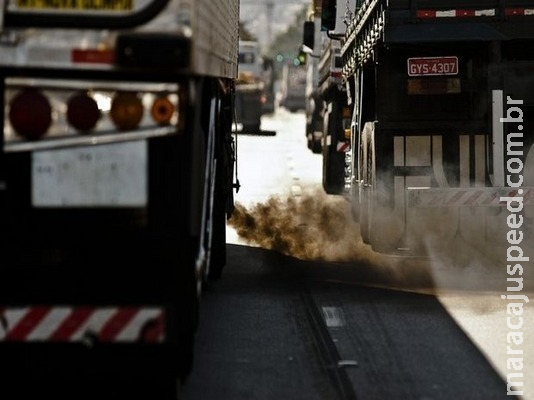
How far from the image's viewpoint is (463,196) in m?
13.4

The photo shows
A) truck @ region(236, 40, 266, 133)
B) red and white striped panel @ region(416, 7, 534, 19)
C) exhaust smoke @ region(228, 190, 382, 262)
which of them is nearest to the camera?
red and white striped panel @ region(416, 7, 534, 19)

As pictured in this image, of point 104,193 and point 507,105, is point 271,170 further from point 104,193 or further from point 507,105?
point 104,193

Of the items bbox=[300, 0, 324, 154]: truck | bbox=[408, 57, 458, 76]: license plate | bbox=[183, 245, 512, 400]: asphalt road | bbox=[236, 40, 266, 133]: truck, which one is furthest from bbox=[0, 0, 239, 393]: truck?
bbox=[236, 40, 266, 133]: truck

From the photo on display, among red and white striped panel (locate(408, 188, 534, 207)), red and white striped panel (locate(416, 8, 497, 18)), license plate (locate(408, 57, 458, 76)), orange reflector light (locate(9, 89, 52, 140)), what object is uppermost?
red and white striped panel (locate(416, 8, 497, 18))

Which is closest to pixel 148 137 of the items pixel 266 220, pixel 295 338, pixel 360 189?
pixel 295 338

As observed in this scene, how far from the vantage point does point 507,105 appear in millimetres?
13648

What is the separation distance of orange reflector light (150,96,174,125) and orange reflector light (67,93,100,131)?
0.26m

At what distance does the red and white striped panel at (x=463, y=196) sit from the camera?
1330 centimetres

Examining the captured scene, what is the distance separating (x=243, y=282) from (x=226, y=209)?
2.21ft

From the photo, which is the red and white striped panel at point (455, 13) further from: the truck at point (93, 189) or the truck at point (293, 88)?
the truck at point (293, 88)

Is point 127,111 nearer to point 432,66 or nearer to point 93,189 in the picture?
point 93,189

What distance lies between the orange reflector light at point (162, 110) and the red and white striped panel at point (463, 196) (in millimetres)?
6787

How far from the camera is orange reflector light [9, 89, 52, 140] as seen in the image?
6914mm

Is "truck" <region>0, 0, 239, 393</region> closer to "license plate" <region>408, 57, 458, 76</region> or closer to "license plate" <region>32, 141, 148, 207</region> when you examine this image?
"license plate" <region>32, 141, 148, 207</region>
